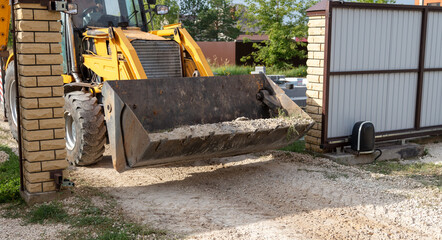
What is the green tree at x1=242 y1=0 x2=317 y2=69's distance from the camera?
24.0 m

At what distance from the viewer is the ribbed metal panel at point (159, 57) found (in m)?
7.21

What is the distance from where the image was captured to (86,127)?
677 cm

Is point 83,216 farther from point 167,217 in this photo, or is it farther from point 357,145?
point 357,145

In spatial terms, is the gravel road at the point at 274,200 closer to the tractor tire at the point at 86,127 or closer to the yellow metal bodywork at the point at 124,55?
the tractor tire at the point at 86,127

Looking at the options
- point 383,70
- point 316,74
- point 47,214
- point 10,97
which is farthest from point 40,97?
point 383,70

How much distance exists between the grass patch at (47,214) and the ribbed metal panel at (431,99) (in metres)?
6.88

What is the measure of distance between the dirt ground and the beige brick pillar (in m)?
0.65

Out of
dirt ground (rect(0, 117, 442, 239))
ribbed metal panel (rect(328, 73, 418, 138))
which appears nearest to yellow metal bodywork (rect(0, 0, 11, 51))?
dirt ground (rect(0, 117, 442, 239))

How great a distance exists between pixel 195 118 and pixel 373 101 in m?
3.50

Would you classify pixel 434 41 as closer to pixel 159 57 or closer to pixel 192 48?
pixel 192 48

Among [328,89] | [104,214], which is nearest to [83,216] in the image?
[104,214]

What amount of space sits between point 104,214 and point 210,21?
126 ft

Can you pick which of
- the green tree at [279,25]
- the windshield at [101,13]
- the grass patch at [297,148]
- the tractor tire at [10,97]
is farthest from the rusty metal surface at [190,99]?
the green tree at [279,25]

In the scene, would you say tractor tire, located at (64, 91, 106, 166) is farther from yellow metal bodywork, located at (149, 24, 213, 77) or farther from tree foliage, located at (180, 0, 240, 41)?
tree foliage, located at (180, 0, 240, 41)
